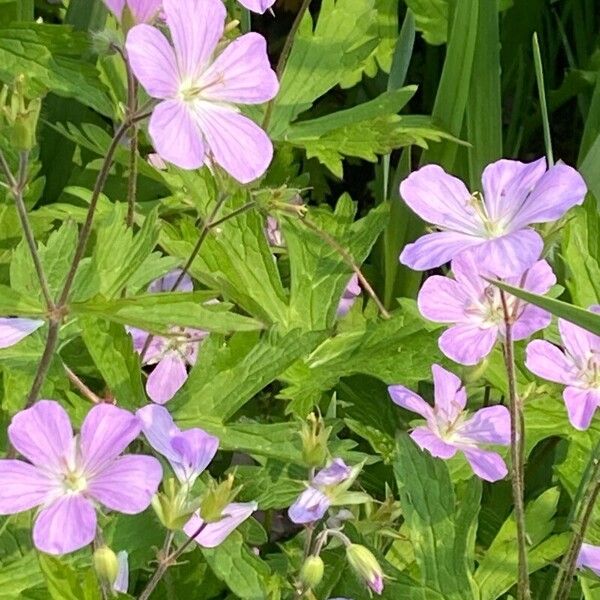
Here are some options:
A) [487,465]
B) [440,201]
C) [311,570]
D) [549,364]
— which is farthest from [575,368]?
[311,570]

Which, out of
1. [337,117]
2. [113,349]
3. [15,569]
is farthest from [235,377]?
[337,117]

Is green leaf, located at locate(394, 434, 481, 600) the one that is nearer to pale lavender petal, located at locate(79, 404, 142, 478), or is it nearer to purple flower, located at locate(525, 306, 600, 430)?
purple flower, located at locate(525, 306, 600, 430)

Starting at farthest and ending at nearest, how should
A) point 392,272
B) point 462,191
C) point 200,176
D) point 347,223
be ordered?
point 392,272 < point 347,223 < point 200,176 < point 462,191

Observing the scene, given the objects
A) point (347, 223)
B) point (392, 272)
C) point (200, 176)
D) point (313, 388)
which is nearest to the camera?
point (313, 388)

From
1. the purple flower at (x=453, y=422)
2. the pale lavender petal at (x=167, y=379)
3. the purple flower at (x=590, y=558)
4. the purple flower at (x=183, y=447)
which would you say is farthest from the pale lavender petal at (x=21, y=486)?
the purple flower at (x=590, y=558)

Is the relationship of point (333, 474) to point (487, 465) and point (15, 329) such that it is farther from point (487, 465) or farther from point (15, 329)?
point (15, 329)

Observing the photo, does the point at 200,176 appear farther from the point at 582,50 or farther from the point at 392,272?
the point at 582,50
